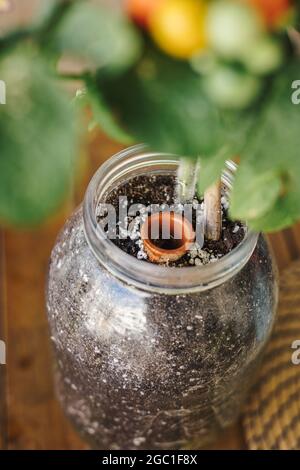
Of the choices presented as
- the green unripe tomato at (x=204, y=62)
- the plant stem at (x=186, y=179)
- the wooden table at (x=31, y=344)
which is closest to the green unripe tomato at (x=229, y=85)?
the green unripe tomato at (x=204, y=62)

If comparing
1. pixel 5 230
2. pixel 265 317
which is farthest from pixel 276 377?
pixel 5 230

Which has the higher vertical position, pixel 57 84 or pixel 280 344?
pixel 280 344

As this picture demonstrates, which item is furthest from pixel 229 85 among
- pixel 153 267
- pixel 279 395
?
pixel 279 395

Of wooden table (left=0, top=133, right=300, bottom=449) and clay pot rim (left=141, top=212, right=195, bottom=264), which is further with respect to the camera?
wooden table (left=0, top=133, right=300, bottom=449)

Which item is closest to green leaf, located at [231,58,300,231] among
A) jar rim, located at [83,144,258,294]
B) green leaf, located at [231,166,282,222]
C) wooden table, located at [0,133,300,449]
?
green leaf, located at [231,166,282,222]

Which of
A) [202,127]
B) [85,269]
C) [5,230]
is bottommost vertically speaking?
[202,127]

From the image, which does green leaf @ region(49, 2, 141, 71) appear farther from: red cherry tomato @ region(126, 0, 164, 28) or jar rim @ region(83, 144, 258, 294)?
jar rim @ region(83, 144, 258, 294)

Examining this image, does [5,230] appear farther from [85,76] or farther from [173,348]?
[85,76]

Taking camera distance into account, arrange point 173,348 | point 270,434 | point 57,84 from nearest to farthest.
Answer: point 57,84 → point 173,348 → point 270,434
